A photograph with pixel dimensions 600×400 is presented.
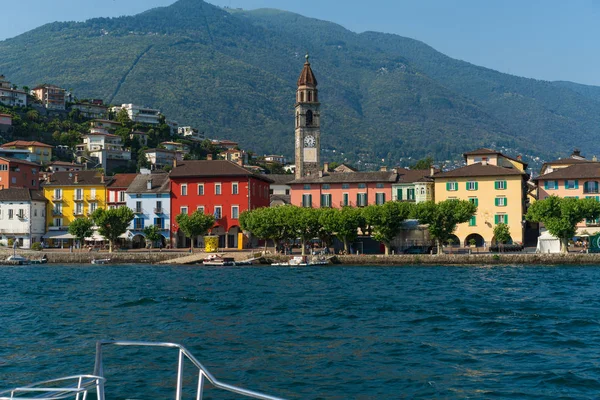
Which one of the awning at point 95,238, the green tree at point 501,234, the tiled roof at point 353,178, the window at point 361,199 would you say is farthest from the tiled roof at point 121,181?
the green tree at point 501,234

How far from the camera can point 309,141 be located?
98.9m

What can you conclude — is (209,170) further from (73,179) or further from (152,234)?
(73,179)

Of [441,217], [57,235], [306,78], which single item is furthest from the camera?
[306,78]

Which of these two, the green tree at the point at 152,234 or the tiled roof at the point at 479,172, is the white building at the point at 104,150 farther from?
the tiled roof at the point at 479,172

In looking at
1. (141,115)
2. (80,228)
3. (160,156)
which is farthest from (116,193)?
(141,115)

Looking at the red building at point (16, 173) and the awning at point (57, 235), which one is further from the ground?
the red building at point (16, 173)

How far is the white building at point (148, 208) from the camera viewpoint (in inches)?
3398

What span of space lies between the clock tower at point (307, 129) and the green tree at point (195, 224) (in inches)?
727

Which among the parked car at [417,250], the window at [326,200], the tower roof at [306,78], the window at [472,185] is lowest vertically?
the parked car at [417,250]

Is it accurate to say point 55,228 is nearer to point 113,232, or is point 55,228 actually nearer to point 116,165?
point 113,232

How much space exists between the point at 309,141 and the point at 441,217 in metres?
32.7

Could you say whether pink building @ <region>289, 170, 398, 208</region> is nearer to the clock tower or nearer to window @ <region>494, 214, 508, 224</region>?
the clock tower

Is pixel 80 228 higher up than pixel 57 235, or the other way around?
pixel 80 228

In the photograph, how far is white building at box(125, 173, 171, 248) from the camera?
86.3m
